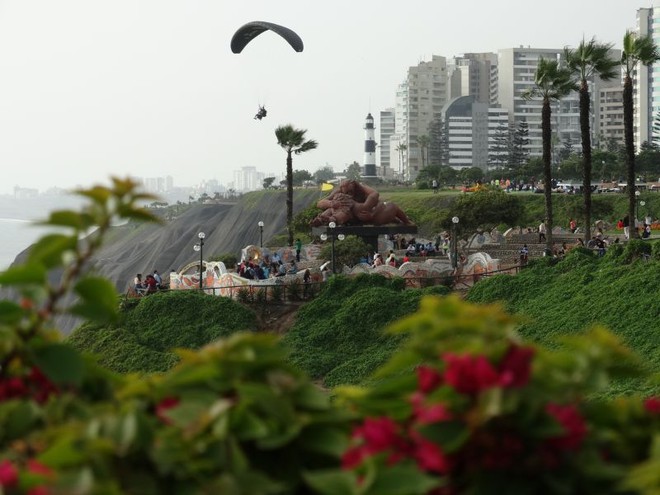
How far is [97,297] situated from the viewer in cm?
256

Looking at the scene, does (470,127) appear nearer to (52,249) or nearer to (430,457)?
(52,249)

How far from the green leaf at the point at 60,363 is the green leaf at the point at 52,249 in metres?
0.18

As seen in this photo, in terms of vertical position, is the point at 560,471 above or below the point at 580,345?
below

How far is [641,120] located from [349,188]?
115 meters

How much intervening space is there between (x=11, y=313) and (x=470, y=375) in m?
1.04

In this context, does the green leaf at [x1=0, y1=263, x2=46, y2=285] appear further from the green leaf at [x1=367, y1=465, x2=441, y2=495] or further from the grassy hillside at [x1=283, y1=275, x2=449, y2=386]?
the grassy hillside at [x1=283, y1=275, x2=449, y2=386]

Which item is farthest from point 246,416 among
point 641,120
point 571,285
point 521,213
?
point 641,120

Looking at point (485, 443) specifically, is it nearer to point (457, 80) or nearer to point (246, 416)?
point (246, 416)

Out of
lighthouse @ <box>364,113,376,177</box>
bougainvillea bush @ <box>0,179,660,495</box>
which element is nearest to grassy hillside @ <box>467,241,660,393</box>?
bougainvillea bush @ <box>0,179,660,495</box>

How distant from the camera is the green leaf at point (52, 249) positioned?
251 centimetres

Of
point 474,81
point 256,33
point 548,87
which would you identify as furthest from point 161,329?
point 474,81

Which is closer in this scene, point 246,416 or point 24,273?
point 246,416

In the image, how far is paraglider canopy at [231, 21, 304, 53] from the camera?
4169 cm

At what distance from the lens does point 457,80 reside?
584 ft
